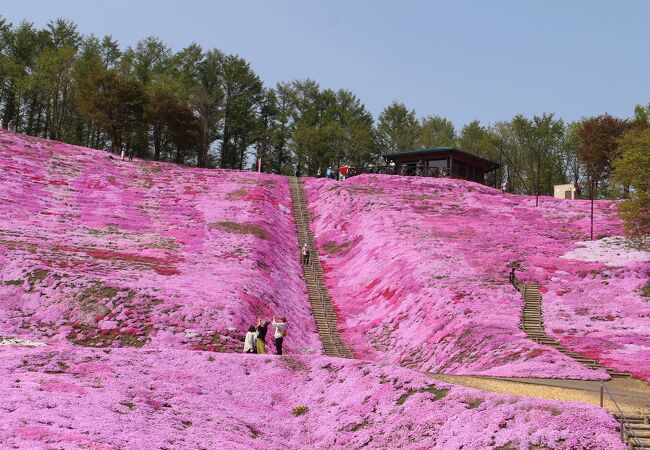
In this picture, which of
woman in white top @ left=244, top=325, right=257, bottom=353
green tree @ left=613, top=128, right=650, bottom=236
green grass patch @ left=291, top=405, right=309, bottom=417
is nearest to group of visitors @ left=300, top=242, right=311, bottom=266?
woman in white top @ left=244, top=325, right=257, bottom=353

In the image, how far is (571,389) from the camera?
22.4 metres

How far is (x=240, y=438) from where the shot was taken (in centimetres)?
1956

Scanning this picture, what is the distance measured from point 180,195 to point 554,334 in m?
44.7

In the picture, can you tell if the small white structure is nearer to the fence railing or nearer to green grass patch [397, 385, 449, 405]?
the fence railing

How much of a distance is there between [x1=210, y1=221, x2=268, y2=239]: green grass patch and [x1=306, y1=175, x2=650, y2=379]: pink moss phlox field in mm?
6174

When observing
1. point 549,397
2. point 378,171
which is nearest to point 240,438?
point 549,397

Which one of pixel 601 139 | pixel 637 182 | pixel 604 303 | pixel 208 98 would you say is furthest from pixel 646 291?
pixel 208 98

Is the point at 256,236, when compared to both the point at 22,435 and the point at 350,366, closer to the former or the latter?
the point at 350,366

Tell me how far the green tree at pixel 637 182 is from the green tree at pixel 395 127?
76.2 m

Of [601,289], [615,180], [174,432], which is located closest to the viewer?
[174,432]

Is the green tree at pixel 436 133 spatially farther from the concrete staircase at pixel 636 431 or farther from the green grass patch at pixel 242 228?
the concrete staircase at pixel 636 431

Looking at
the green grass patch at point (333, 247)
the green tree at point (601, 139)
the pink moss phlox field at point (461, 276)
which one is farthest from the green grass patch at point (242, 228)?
the green tree at point (601, 139)

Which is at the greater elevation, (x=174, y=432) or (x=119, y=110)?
(x=119, y=110)

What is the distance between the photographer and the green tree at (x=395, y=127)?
404 ft
